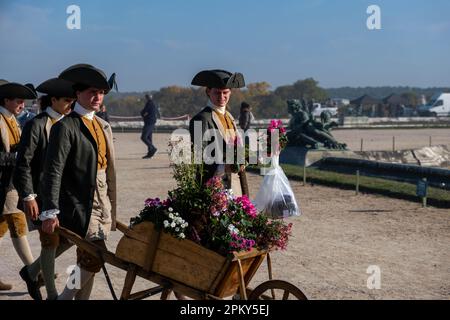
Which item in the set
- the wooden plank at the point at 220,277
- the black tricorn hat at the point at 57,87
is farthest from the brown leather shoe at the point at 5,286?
the wooden plank at the point at 220,277

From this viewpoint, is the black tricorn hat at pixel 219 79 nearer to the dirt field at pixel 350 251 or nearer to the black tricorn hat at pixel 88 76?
the black tricorn hat at pixel 88 76

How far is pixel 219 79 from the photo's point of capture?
21.6 feet

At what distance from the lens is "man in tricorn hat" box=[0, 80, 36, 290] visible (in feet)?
23.4

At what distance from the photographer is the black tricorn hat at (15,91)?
7.34 metres

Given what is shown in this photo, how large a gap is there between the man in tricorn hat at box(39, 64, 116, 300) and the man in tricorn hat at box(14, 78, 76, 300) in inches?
12.6

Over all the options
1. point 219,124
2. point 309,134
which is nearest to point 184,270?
point 219,124

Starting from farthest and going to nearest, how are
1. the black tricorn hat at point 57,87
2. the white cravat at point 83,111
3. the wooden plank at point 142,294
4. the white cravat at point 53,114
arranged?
the white cravat at point 53,114, the black tricorn hat at point 57,87, the white cravat at point 83,111, the wooden plank at point 142,294

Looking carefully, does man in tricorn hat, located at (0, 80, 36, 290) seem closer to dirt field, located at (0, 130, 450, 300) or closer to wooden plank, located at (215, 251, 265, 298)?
dirt field, located at (0, 130, 450, 300)

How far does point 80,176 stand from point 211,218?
1.11 meters

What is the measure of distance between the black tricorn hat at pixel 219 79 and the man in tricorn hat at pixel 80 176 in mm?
1113

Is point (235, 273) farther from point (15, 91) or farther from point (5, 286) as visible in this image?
point (15, 91)

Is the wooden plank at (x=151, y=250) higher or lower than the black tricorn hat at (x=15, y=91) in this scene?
lower

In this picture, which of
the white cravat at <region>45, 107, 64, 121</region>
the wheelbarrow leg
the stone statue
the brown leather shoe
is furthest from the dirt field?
the stone statue
